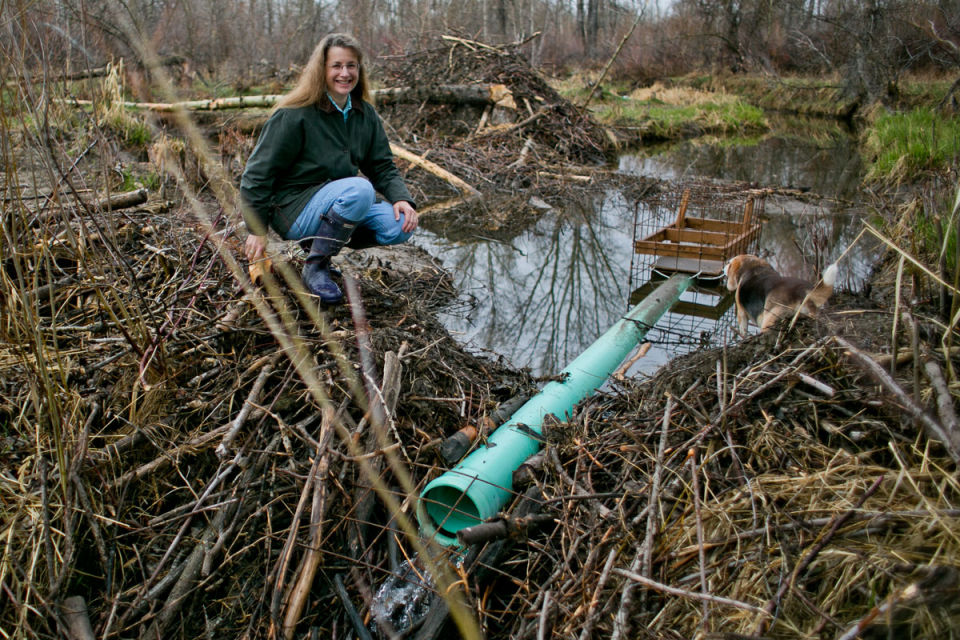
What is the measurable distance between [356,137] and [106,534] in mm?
2509

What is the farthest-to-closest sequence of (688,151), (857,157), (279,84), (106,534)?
1. (279,84)
2. (688,151)
3. (857,157)
4. (106,534)

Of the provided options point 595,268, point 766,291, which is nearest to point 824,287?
point 766,291

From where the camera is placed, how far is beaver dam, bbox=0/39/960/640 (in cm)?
183

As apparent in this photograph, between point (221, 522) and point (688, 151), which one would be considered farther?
point (688, 151)

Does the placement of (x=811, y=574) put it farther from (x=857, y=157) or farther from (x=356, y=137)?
(x=857, y=157)

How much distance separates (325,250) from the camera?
371 cm

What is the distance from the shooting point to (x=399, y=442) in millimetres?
2684

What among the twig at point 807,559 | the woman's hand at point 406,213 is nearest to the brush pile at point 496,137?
the woman's hand at point 406,213

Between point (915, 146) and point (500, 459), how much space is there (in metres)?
7.57

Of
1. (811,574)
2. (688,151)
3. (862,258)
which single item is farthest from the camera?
(688,151)

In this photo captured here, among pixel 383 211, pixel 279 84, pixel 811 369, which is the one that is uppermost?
pixel 279 84

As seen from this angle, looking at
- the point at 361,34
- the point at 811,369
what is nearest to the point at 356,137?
the point at 811,369

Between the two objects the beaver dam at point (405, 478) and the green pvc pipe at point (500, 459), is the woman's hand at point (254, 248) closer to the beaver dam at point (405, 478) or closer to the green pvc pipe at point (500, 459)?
the beaver dam at point (405, 478)

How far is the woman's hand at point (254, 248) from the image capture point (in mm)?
3496
